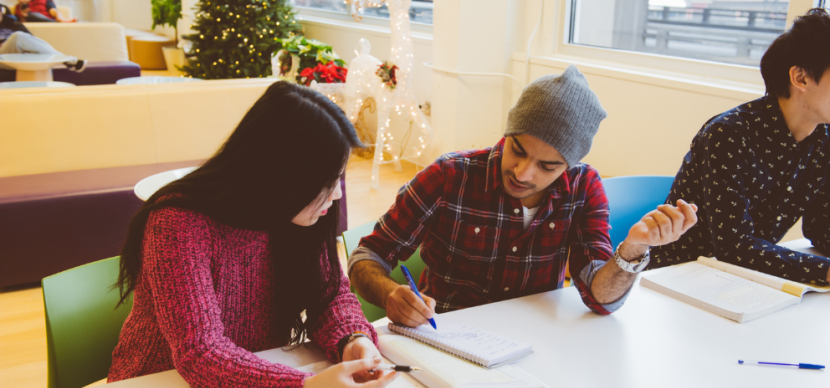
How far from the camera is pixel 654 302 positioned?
4.38ft

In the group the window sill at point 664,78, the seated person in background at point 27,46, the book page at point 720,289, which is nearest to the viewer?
the book page at point 720,289

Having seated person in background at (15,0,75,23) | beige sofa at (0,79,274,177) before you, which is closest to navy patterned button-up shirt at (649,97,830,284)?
beige sofa at (0,79,274,177)

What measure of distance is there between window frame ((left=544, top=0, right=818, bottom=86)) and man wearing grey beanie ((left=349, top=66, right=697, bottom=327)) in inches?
69.9

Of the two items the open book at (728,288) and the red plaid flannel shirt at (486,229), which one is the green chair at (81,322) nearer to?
the red plaid flannel shirt at (486,229)

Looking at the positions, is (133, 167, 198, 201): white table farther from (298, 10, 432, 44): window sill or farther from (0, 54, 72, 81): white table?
(0, 54, 72, 81): white table

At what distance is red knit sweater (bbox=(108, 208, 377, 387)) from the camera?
0.92 m

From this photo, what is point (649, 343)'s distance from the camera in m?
1.16

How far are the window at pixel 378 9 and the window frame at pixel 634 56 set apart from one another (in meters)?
1.44

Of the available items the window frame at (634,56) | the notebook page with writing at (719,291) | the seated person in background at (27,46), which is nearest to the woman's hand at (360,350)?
the notebook page with writing at (719,291)

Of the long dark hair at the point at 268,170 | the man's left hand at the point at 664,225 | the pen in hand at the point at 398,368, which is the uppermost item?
the long dark hair at the point at 268,170

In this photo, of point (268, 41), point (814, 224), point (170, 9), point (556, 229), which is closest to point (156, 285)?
point (556, 229)

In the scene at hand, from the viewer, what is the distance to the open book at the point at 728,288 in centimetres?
129

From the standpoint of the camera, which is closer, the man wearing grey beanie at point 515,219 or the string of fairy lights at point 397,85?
the man wearing grey beanie at point 515,219

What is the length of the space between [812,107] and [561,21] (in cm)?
235
